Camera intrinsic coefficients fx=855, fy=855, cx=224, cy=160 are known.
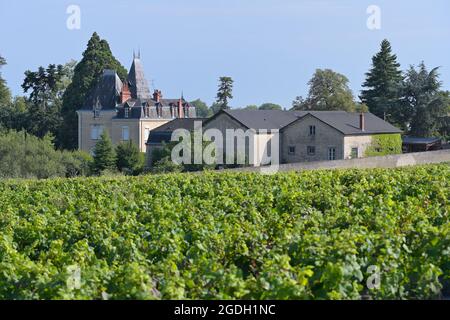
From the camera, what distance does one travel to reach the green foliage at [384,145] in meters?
53.5

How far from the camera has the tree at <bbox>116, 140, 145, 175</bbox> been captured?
54875mm

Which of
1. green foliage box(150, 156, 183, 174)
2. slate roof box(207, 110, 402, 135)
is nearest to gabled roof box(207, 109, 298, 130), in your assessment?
slate roof box(207, 110, 402, 135)

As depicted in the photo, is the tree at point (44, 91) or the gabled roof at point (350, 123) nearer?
the gabled roof at point (350, 123)

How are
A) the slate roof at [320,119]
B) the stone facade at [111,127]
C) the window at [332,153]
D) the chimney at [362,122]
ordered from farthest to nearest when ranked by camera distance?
the stone facade at [111,127], the chimney at [362,122], the slate roof at [320,119], the window at [332,153]

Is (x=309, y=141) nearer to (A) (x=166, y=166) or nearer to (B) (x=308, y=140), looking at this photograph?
(B) (x=308, y=140)

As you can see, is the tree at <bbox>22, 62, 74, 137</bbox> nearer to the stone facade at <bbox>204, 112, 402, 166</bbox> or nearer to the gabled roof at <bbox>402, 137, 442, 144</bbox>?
the stone facade at <bbox>204, 112, 402, 166</bbox>

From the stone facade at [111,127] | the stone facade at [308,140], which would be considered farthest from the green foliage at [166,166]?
the stone facade at [111,127]

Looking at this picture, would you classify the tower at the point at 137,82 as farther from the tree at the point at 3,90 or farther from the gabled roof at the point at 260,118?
the tree at the point at 3,90

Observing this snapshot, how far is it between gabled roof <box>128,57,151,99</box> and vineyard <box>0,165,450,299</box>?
170ft

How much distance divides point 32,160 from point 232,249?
40262mm

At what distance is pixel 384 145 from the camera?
179 feet

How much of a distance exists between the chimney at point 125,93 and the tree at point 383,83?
20905 mm

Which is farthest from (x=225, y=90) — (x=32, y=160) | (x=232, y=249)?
(x=232, y=249)
